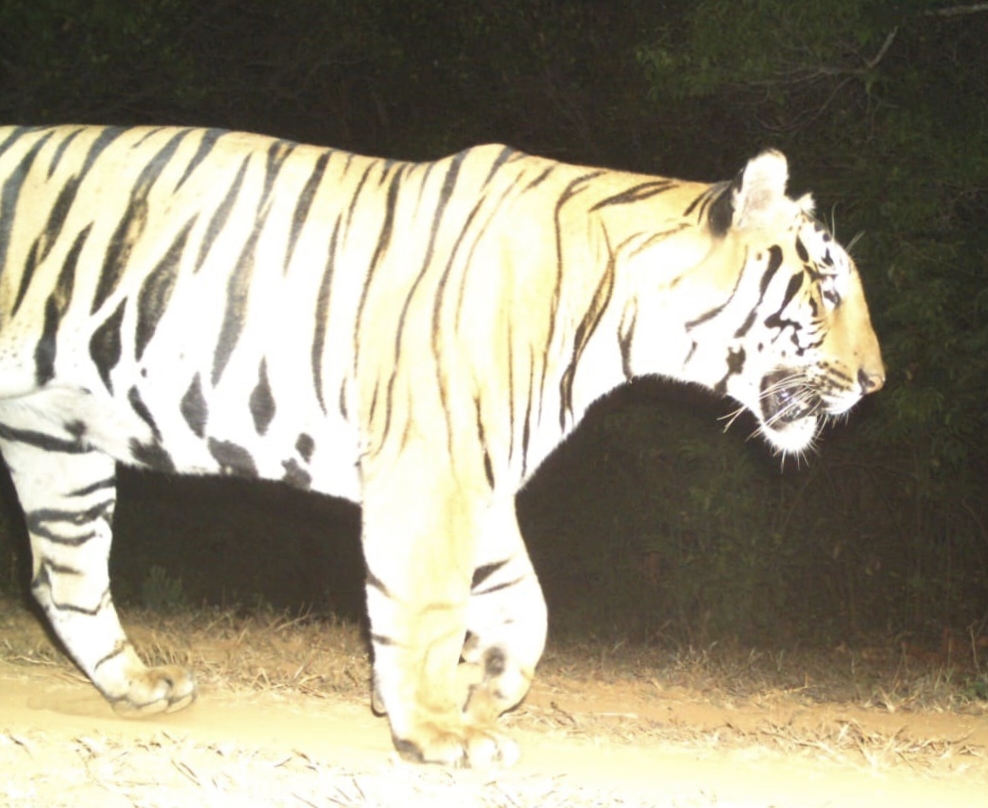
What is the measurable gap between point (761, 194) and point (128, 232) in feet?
6.37

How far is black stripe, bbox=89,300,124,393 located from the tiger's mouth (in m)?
2.01

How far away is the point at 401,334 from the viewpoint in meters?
3.88

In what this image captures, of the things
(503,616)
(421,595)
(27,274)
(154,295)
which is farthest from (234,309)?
(503,616)

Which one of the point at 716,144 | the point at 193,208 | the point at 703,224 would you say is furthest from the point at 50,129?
the point at 716,144

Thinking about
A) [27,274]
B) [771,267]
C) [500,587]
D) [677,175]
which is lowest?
[500,587]

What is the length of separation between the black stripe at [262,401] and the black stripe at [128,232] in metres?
0.54

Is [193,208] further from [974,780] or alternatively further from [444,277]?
[974,780]

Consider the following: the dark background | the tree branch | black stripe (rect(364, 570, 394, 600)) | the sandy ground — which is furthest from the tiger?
the tree branch

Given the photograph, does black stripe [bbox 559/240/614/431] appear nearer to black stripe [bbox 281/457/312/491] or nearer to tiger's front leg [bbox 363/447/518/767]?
tiger's front leg [bbox 363/447/518/767]

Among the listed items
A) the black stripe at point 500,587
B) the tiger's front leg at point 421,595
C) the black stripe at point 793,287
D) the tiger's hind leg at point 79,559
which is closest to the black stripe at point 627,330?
the black stripe at point 793,287

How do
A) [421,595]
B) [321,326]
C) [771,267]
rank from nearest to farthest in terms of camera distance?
[421,595] → [321,326] → [771,267]

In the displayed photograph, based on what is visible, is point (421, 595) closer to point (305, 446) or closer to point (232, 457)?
point (305, 446)

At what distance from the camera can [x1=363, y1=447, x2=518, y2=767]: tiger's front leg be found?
372cm

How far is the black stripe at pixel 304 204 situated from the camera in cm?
409
